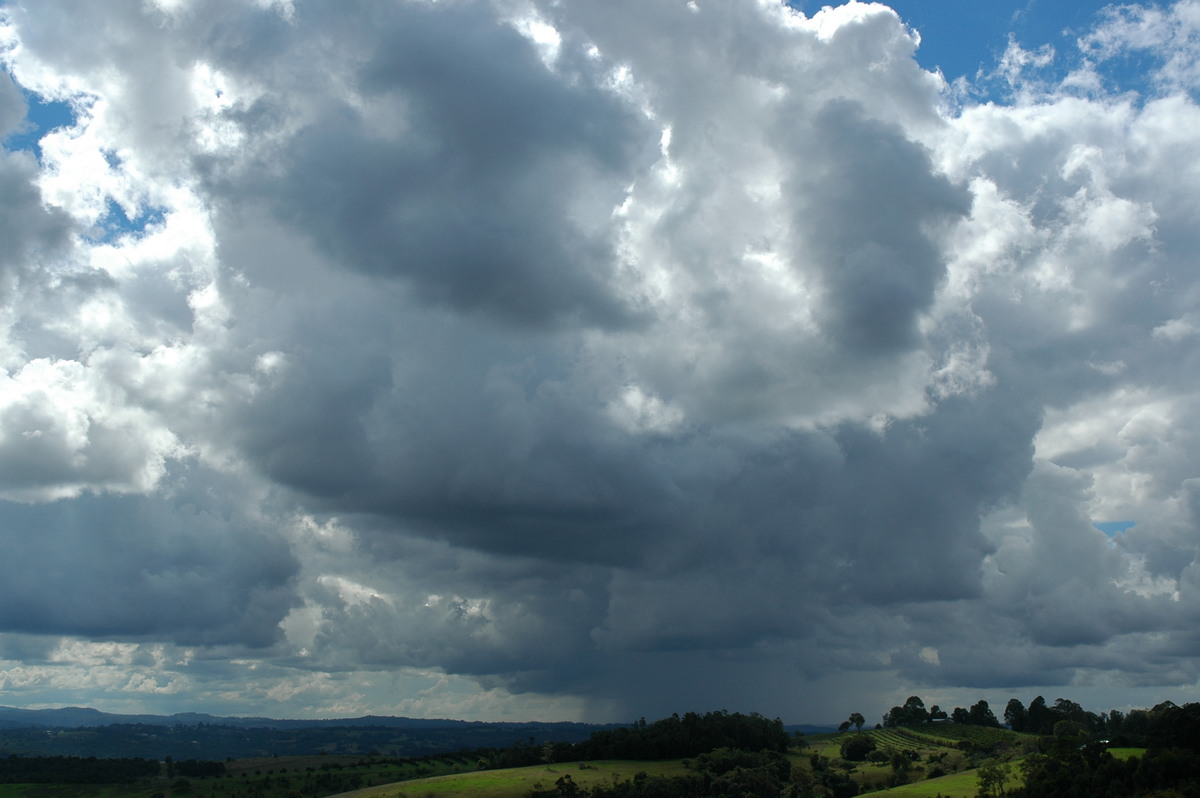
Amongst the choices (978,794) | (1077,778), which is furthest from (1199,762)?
(978,794)

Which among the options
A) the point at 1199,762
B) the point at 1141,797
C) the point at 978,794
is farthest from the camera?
the point at 978,794

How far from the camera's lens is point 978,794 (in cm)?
19938

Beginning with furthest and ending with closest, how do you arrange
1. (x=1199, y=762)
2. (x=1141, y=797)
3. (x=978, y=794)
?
(x=978, y=794) < (x=1199, y=762) < (x=1141, y=797)

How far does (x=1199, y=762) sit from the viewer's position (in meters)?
175

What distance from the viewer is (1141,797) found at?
16050 cm

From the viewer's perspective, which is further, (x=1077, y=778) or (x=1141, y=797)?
(x=1077, y=778)

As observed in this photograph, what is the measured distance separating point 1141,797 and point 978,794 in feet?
145

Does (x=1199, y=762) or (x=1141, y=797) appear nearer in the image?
(x=1141, y=797)

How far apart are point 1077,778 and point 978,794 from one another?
2498cm

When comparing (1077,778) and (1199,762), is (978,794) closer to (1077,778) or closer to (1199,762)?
(1077,778)

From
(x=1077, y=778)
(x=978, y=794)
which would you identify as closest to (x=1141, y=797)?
(x=1077, y=778)

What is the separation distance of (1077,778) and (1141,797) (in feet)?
69.1

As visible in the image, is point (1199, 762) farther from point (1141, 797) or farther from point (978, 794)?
point (978, 794)

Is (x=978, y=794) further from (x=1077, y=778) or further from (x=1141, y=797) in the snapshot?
(x=1141, y=797)
